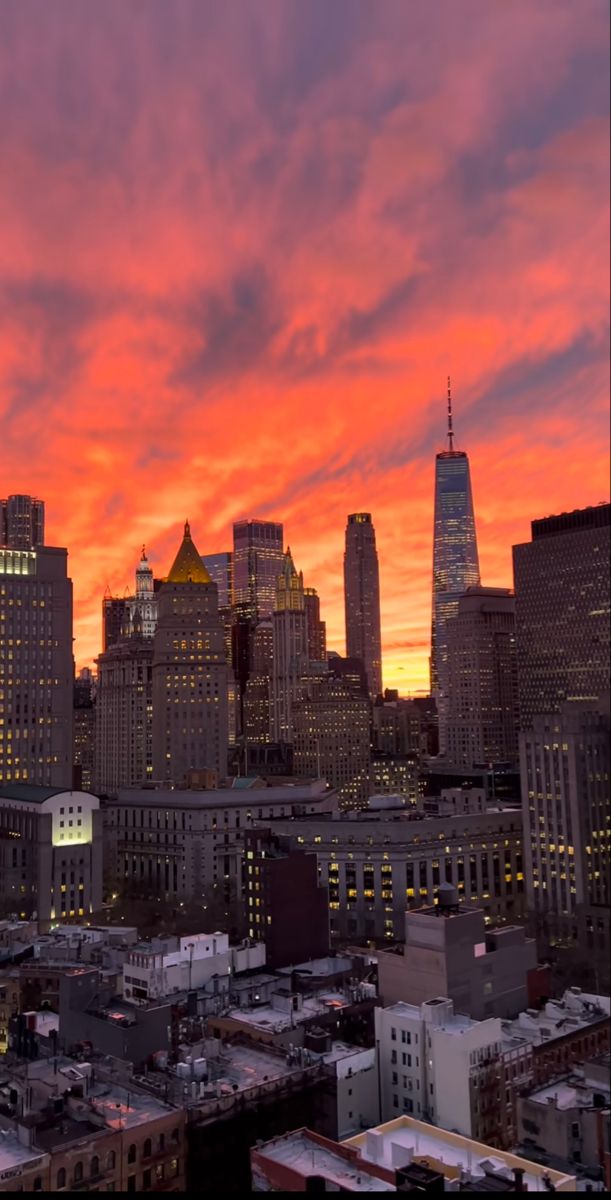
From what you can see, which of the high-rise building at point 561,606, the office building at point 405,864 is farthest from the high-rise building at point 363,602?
the office building at point 405,864

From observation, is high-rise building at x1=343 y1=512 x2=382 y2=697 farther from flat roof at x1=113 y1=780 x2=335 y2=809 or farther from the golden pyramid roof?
flat roof at x1=113 y1=780 x2=335 y2=809

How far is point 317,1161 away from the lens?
1452 cm

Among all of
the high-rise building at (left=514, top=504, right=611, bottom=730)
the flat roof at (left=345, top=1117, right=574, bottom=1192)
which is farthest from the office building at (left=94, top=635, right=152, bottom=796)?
the flat roof at (left=345, top=1117, right=574, bottom=1192)

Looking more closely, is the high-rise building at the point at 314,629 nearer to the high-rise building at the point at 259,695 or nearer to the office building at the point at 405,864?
the high-rise building at the point at 259,695

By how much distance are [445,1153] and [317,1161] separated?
1.83m

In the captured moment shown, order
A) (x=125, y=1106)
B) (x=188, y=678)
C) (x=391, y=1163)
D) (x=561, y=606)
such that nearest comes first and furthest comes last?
1. (x=391, y=1163)
2. (x=125, y=1106)
3. (x=561, y=606)
4. (x=188, y=678)

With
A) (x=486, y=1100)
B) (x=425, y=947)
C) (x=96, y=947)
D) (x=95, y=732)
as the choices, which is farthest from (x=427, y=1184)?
(x=95, y=732)

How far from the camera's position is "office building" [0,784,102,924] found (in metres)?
37.1

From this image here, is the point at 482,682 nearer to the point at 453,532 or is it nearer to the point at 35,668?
the point at 35,668

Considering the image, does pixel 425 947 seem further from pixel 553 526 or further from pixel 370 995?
pixel 553 526

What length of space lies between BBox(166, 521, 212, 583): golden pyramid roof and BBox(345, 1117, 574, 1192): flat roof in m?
53.5

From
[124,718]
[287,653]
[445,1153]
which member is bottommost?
[445,1153]

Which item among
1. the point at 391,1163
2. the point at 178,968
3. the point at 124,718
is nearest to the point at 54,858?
the point at 178,968

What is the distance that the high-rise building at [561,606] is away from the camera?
194 ft
